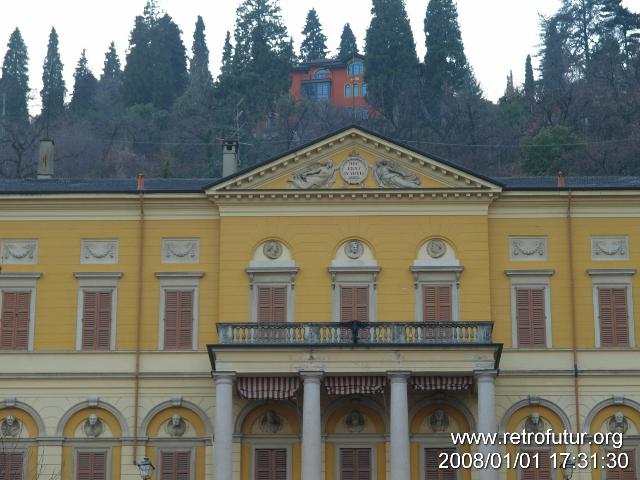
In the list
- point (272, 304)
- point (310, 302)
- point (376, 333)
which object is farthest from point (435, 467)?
point (272, 304)

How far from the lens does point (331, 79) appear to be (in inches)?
4766

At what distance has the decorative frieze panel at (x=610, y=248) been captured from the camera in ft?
147

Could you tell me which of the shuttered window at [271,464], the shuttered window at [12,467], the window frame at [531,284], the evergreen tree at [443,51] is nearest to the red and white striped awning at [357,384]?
the shuttered window at [271,464]

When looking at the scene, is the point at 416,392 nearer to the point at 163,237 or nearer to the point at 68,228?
the point at 163,237

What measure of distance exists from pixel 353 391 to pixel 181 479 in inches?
257

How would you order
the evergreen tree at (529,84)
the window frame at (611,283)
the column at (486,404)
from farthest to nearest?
the evergreen tree at (529,84)
the window frame at (611,283)
the column at (486,404)

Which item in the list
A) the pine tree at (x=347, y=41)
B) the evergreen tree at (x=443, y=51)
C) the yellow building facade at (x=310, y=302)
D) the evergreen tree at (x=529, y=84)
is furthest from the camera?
the pine tree at (x=347, y=41)

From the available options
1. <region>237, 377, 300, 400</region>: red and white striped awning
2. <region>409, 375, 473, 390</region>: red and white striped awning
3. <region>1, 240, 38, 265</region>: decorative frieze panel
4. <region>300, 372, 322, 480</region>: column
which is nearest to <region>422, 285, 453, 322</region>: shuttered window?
<region>409, 375, 473, 390</region>: red and white striped awning

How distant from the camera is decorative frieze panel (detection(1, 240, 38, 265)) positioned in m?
45.3

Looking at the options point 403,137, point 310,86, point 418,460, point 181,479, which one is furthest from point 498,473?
point 310,86

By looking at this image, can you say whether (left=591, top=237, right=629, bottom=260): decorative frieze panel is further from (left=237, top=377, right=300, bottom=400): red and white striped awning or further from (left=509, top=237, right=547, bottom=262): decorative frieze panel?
(left=237, top=377, right=300, bottom=400): red and white striped awning

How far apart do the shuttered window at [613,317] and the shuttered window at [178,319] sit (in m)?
13.6

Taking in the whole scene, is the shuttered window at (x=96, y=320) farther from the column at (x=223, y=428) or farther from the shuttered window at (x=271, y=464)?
the shuttered window at (x=271, y=464)

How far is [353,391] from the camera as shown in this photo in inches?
1652
